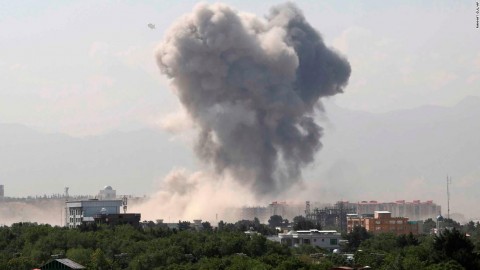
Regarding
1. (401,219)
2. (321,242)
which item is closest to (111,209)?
(401,219)

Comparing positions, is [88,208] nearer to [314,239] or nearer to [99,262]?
[314,239]

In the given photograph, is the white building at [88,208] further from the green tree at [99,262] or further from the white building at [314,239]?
the green tree at [99,262]

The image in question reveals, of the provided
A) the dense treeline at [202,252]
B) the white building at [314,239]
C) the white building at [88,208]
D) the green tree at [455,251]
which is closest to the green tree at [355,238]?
the white building at [314,239]

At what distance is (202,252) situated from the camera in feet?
305

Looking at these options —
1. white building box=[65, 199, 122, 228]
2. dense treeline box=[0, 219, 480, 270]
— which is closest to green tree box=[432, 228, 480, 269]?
dense treeline box=[0, 219, 480, 270]

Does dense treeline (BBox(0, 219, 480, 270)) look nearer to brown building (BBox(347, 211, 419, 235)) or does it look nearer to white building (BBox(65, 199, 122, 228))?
brown building (BBox(347, 211, 419, 235))

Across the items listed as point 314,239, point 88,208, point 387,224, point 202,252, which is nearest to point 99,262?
point 202,252

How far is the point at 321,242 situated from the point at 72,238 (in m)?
34.9

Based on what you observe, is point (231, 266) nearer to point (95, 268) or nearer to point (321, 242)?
point (95, 268)

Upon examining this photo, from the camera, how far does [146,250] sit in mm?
93625

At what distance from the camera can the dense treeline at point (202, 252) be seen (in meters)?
80.3

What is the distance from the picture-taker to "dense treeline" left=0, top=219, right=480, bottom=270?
80.3m

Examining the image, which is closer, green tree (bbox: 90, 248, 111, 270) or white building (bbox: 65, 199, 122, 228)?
green tree (bbox: 90, 248, 111, 270)

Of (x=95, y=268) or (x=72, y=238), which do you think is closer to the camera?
(x=95, y=268)
